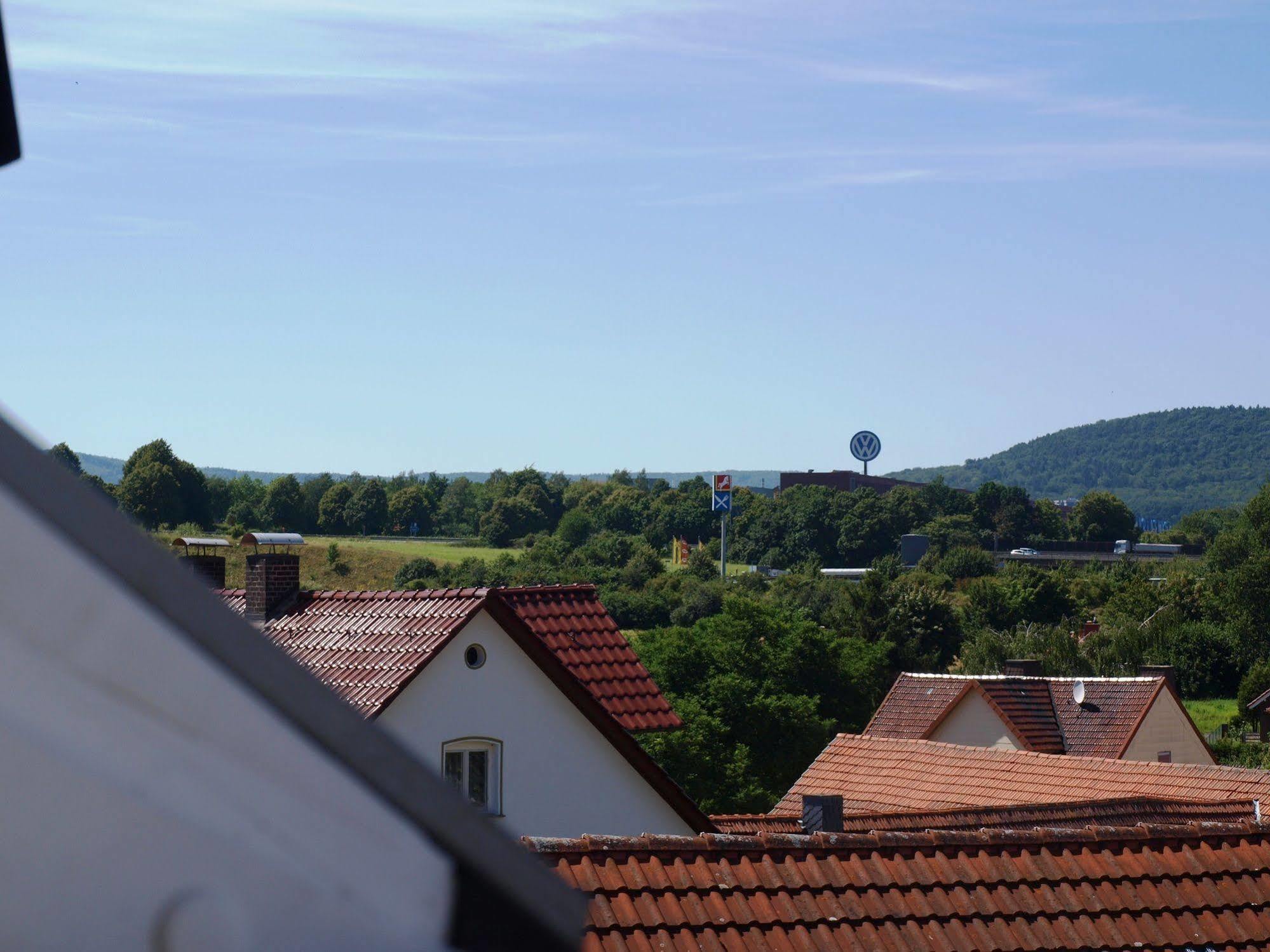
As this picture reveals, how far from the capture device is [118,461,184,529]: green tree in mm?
70188

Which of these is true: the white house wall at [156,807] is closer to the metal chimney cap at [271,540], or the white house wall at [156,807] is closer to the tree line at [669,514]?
the metal chimney cap at [271,540]

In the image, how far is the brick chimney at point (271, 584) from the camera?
19281 mm

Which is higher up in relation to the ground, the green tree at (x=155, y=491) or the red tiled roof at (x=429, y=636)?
the green tree at (x=155, y=491)

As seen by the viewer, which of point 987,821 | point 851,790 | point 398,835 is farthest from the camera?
point 851,790

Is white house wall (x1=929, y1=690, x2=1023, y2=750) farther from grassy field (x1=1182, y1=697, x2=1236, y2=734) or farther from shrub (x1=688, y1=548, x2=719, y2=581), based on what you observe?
shrub (x1=688, y1=548, x2=719, y2=581)

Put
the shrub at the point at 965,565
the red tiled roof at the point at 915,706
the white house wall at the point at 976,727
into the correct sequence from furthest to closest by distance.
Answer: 1. the shrub at the point at 965,565
2. the white house wall at the point at 976,727
3. the red tiled roof at the point at 915,706

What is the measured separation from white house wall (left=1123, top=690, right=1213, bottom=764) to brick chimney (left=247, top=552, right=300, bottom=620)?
24.7 meters

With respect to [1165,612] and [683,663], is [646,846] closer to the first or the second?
[683,663]

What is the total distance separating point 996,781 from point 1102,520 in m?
149

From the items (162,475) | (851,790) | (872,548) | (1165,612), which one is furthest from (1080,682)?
(872,548)

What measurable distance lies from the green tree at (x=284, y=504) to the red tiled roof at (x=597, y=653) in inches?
3455

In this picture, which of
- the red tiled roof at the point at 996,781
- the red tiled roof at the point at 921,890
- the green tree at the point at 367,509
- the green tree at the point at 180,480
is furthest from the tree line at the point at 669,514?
the red tiled roof at the point at 921,890

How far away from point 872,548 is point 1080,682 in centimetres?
9679

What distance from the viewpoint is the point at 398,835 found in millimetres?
1125
